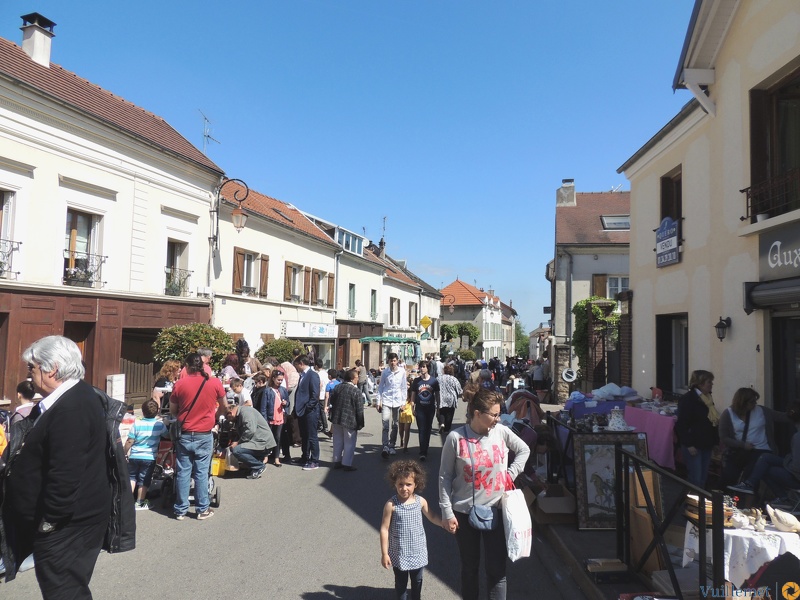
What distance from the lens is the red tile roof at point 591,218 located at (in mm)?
23453

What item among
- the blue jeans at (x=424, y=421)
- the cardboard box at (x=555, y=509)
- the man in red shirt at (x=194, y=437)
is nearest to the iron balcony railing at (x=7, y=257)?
the man in red shirt at (x=194, y=437)

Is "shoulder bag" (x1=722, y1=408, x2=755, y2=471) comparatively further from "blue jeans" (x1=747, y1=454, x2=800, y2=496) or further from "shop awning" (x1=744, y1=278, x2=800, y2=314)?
"shop awning" (x1=744, y1=278, x2=800, y2=314)

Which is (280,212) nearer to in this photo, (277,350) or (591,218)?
(277,350)

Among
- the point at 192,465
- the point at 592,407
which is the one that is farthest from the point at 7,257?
the point at 592,407

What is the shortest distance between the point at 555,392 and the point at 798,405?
48.0 feet

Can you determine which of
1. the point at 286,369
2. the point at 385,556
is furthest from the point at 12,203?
the point at 385,556

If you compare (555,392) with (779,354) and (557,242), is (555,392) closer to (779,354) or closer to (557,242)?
(557,242)

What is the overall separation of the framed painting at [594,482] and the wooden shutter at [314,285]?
20756mm

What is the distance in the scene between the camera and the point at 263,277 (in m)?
21.5

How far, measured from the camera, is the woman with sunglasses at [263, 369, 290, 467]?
30.1 ft

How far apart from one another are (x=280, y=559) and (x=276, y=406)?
4.24m

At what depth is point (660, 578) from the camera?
13.1ft

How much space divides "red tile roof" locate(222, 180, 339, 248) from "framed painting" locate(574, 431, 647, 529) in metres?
17.3

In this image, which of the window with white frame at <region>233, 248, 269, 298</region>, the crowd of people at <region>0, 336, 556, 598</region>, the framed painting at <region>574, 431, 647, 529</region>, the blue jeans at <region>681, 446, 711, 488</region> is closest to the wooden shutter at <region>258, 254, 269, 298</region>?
the window with white frame at <region>233, 248, 269, 298</region>
